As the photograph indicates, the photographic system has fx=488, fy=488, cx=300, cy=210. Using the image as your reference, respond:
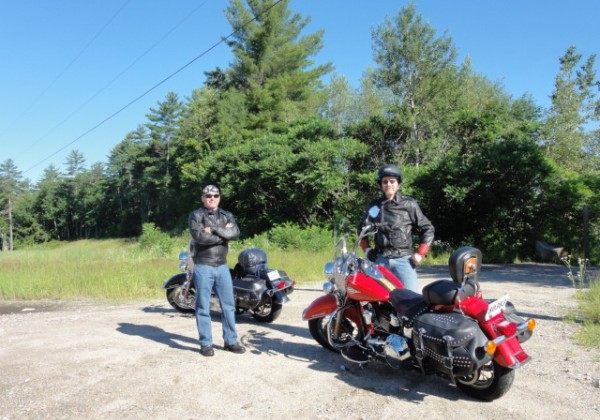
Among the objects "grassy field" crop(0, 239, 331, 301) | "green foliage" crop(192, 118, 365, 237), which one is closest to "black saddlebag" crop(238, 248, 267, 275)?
"grassy field" crop(0, 239, 331, 301)

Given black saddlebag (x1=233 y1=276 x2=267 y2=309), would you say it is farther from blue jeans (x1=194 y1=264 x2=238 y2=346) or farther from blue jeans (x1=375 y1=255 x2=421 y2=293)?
blue jeans (x1=375 y1=255 x2=421 y2=293)

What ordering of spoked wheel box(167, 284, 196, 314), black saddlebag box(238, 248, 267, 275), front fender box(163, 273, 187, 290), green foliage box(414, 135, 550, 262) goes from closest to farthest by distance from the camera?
black saddlebag box(238, 248, 267, 275)
spoked wheel box(167, 284, 196, 314)
front fender box(163, 273, 187, 290)
green foliage box(414, 135, 550, 262)

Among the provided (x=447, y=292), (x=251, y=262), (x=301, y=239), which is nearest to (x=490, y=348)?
(x=447, y=292)

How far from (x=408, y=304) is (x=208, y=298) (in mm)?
2238

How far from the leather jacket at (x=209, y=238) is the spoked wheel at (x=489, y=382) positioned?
2.72m

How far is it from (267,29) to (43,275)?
29.7 m

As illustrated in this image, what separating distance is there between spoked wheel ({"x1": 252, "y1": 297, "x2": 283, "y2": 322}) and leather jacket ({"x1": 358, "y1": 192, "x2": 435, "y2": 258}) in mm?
2363

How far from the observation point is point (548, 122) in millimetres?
20000

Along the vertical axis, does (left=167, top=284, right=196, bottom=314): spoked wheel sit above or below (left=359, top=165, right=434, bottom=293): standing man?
below

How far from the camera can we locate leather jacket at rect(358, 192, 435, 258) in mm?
4695

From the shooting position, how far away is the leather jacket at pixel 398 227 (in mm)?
4695

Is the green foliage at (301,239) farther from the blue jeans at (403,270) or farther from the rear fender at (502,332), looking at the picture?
the rear fender at (502,332)

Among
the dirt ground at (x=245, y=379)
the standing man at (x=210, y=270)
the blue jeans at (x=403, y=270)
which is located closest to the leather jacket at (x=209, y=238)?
the standing man at (x=210, y=270)

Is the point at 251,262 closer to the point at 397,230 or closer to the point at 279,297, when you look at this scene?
the point at 279,297
